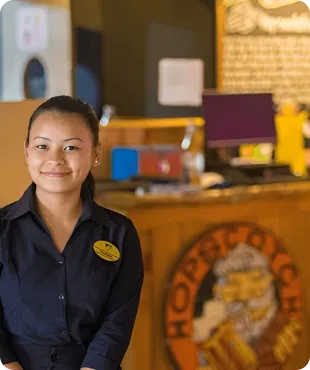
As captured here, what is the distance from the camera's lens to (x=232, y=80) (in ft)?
14.5

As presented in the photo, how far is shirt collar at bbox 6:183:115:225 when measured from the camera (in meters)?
1.56

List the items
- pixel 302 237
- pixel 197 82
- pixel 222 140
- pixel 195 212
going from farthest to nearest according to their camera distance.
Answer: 1. pixel 197 82
2. pixel 302 237
3. pixel 195 212
4. pixel 222 140

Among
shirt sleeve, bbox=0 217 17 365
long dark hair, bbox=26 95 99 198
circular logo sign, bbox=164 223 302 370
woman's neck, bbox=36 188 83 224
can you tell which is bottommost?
circular logo sign, bbox=164 223 302 370

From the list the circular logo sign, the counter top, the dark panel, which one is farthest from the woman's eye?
the dark panel

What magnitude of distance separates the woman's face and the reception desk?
47.0 inches

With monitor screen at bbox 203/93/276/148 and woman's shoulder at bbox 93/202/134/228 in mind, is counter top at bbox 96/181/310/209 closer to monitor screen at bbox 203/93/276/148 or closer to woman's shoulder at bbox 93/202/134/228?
monitor screen at bbox 203/93/276/148

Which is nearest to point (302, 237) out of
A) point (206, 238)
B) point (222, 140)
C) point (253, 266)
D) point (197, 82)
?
point (253, 266)

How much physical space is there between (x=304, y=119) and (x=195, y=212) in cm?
186

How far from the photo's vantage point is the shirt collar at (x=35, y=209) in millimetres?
1561

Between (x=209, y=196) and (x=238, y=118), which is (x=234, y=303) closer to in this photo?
(x=209, y=196)

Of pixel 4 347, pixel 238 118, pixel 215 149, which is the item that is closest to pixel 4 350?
pixel 4 347

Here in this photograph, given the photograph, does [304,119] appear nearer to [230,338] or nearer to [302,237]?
[302,237]

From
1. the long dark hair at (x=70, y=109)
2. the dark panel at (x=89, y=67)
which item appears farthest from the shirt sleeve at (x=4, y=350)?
the dark panel at (x=89, y=67)

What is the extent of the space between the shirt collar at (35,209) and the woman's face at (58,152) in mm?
55
